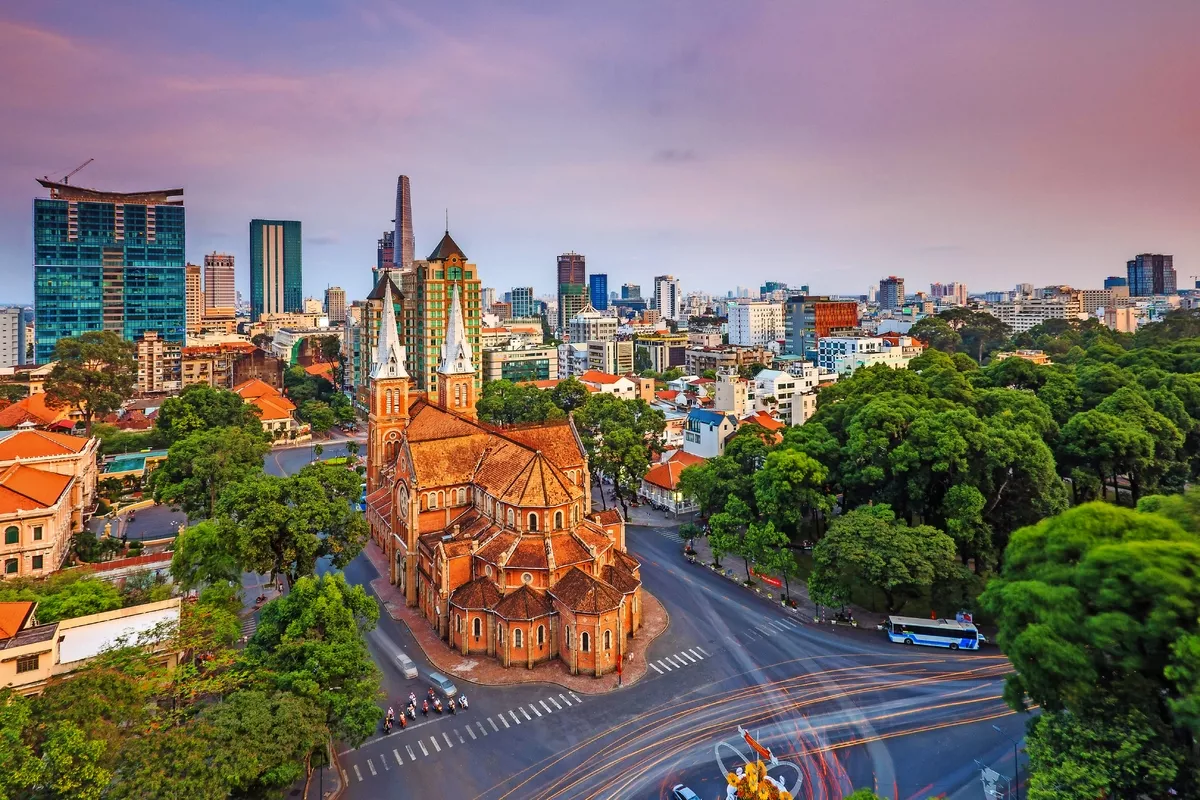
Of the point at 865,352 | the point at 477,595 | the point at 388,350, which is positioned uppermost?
the point at 865,352

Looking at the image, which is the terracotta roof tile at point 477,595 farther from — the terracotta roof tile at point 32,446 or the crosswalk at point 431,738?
the terracotta roof tile at point 32,446

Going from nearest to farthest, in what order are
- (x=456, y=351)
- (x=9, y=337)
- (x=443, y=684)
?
(x=443, y=684) < (x=456, y=351) < (x=9, y=337)

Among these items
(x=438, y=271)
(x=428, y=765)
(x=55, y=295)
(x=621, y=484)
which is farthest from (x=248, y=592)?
(x=55, y=295)

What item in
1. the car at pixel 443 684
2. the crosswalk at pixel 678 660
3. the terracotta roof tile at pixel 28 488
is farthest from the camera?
the terracotta roof tile at pixel 28 488

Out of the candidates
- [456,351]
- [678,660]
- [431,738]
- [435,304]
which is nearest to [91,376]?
[435,304]

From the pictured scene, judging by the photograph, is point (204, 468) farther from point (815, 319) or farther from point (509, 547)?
point (815, 319)

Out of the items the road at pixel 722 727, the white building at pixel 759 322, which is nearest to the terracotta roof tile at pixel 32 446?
the road at pixel 722 727
